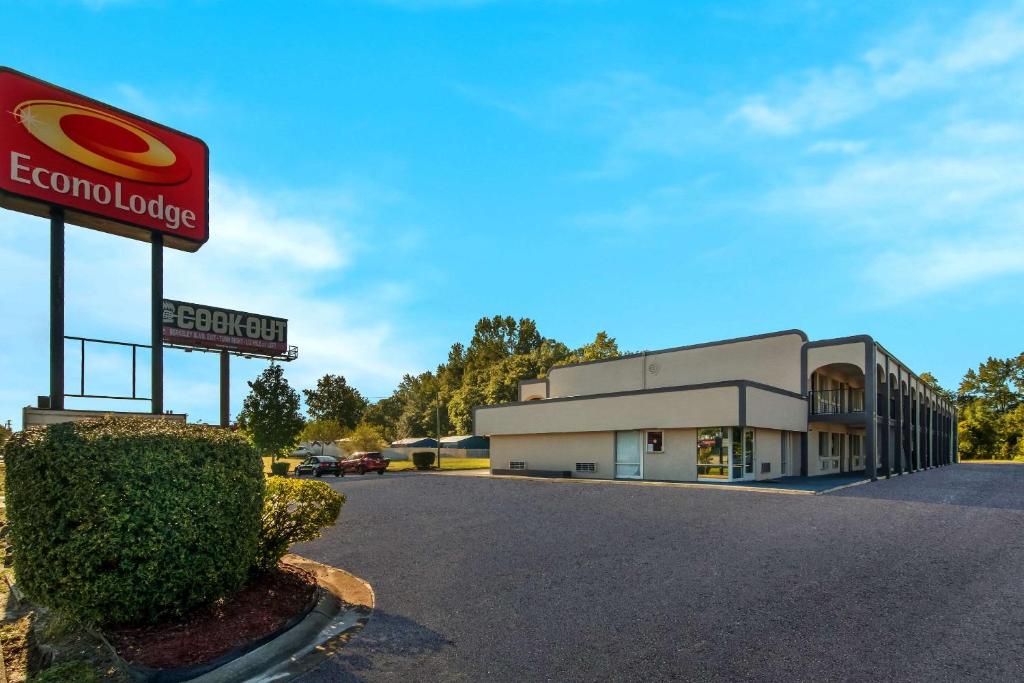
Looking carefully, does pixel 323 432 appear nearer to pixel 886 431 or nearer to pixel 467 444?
pixel 467 444

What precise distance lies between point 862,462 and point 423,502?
103ft

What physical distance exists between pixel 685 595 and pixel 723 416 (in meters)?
17.6

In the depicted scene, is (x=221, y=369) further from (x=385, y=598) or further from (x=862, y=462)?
(x=862, y=462)

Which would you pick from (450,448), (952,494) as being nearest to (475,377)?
(450,448)

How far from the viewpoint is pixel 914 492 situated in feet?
67.5

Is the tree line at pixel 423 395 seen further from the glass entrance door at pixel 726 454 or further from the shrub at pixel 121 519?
the shrub at pixel 121 519

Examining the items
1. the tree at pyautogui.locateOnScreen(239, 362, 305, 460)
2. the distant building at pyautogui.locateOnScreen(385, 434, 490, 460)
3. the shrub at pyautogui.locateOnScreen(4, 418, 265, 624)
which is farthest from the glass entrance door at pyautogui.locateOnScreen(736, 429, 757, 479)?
the distant building at pyautogui.locateOnScreen(385, 434, 490, 460)

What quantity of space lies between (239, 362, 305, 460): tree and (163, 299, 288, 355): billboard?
18.5 ft

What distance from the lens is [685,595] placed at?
7.76 metres

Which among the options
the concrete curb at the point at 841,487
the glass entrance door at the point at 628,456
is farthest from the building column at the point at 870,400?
the glass entrance door at the point at 628,456

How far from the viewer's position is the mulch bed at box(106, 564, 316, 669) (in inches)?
229

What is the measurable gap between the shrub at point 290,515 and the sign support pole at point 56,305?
4021 mm

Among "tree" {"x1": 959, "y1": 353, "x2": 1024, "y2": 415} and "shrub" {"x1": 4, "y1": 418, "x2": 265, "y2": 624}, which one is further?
"tree" {"x1": 959, "y1": 353, "x2": 1024, "y2": 415}

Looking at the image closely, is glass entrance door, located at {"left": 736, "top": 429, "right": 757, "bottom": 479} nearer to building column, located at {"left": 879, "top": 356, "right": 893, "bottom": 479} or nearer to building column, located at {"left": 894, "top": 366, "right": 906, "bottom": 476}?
building column, located at {"left": 879, "top": 356, "right": 893, "bottom": 479}
